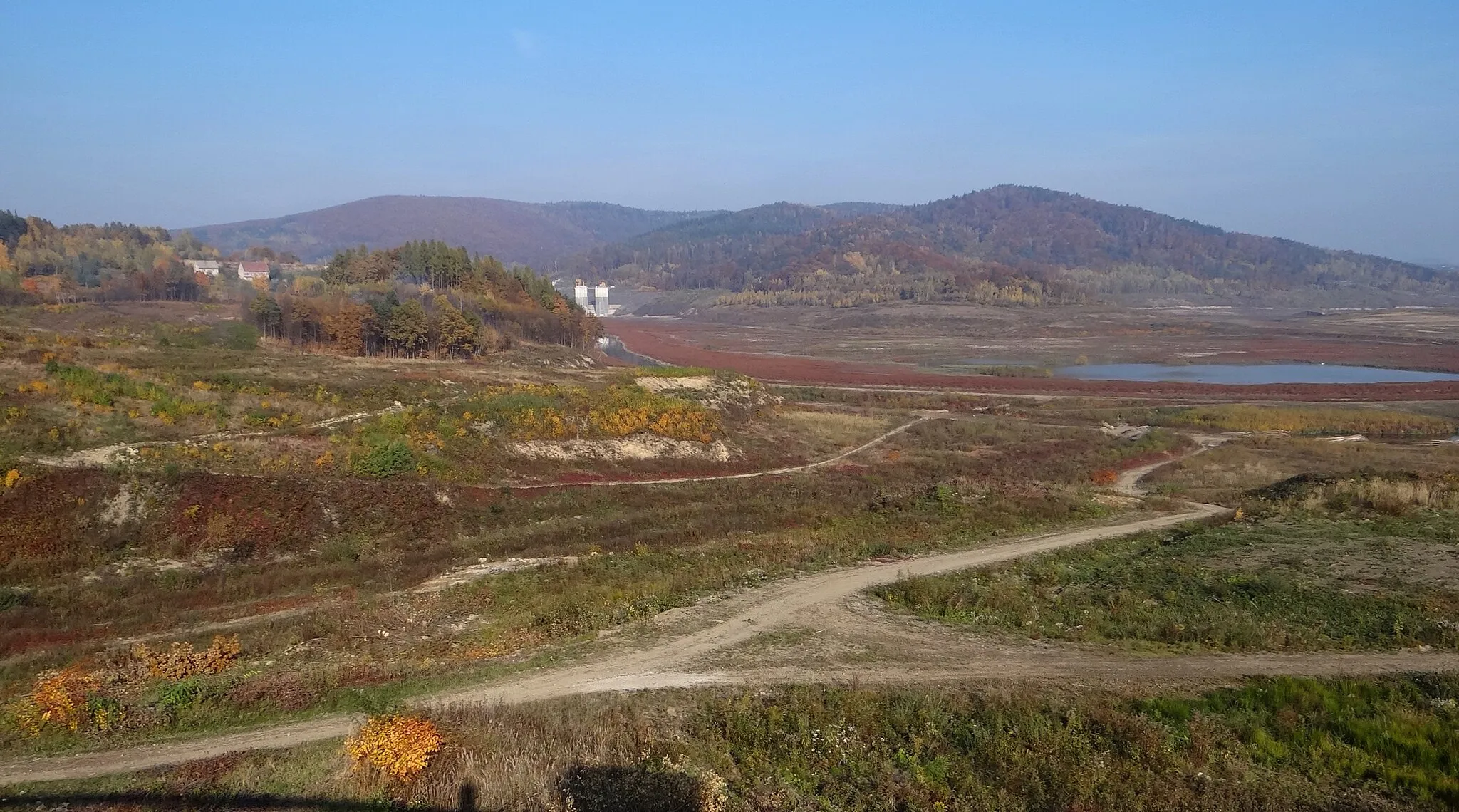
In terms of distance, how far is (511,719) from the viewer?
39.2 feet

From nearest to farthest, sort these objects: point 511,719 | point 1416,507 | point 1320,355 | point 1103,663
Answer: point 511,719 → point 1103,663 → point 1416,507 → point 1320,355

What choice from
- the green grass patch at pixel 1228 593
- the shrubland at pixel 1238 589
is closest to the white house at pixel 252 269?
the shrubland at pixel 1238 589

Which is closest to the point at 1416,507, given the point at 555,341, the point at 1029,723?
the point at 1029,723

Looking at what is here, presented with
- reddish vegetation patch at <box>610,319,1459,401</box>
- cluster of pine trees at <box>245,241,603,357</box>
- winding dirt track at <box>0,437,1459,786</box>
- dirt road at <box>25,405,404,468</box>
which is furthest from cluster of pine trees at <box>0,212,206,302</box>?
winding dirt track at <box>0,437,1459,786</box>

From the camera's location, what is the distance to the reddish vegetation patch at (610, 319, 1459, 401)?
244 feet

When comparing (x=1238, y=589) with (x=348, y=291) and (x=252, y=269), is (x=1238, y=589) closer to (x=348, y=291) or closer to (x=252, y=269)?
(x=348, y=291)

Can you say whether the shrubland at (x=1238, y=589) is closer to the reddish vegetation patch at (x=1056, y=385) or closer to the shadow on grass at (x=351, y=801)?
the shadow on grass at (x=351, y=801)

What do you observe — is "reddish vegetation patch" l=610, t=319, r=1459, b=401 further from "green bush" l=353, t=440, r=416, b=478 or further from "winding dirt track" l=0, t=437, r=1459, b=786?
"winding dirt track" l=0, t=437, r=1459, b=786

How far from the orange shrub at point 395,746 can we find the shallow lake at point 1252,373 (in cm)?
8745

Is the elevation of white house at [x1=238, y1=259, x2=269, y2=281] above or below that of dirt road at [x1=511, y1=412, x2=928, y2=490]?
above

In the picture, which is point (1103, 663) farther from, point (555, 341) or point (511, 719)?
point (555, 341)

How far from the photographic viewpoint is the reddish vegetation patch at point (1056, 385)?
7450cm

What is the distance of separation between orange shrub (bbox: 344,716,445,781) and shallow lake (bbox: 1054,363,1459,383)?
87455 millimetres

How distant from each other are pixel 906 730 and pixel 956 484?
2250cm
